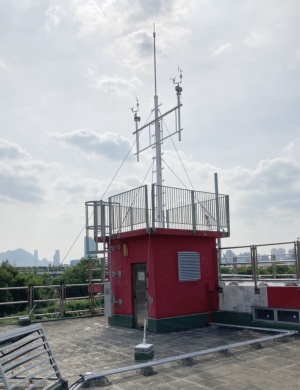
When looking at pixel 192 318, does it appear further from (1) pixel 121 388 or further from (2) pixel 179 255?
(1) pixel 121 388

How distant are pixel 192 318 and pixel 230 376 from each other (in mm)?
5179

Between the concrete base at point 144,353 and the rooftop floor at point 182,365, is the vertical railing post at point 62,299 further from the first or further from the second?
the concrete base at point 144,353

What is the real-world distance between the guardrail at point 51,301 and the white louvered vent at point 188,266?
11.2ft

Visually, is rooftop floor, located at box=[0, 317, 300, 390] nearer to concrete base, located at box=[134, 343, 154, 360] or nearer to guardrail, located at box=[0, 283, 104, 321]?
concrete base, located at box=[134, 343, 154, 360]

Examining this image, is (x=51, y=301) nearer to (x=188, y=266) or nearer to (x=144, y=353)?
(x=188, y=266)

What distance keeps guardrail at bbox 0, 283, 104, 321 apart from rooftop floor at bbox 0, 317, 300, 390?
2.36 m

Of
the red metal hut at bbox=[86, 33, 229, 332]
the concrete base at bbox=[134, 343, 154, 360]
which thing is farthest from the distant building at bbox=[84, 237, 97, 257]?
the concrete base at bbox=[134, 343, 154, 360]

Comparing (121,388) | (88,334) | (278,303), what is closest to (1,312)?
(88,334)

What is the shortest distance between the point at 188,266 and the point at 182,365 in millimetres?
4679

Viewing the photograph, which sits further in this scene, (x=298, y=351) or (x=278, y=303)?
(x=278, y=303)

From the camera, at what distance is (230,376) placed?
6.58m

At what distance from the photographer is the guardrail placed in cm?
1441

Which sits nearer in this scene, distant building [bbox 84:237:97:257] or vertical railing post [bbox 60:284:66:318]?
distant building [bbox 84:237:97:257]

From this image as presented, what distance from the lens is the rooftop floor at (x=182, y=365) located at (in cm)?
632
